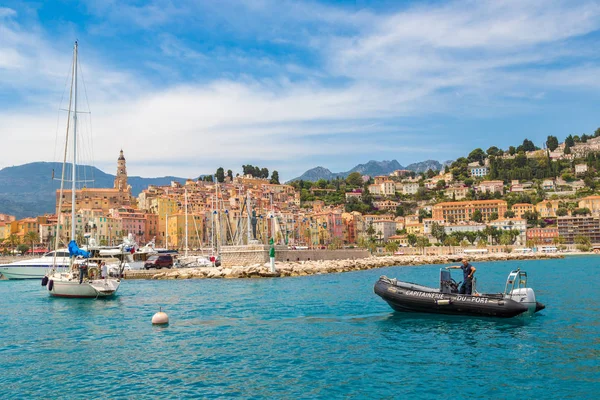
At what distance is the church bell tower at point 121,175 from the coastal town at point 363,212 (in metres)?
0.33

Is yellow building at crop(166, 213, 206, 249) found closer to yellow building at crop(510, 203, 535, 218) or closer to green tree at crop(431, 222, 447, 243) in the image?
green tree at crop(431, 222, 447, 243)

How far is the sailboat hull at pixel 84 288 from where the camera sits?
28812 mm

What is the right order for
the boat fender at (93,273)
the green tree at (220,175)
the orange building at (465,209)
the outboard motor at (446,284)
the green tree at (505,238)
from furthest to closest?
1. the green tree at (220,175)
2. the orange building at (465,209)
3. the green tree at (505,238)
4. the boat fender at (93,273)
5. the outboard motor at (446,284)

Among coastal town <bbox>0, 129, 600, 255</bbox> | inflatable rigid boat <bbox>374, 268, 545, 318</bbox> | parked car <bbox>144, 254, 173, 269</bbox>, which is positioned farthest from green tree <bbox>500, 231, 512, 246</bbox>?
inflatable rigid boat <bbox>374, 268, 545, 318</bbox>

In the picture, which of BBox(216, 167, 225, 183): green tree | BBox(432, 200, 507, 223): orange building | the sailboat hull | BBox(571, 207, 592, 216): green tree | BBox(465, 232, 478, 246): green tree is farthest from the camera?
A: BBox(216, 167, 225, 183): green tree

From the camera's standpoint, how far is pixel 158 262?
58.9m

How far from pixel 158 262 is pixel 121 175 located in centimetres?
10250

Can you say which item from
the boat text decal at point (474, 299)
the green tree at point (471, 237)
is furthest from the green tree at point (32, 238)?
the boat text decal at point (474, 299)

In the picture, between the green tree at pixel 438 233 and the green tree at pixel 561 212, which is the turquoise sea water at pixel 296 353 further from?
the green tree at pixel 561 212

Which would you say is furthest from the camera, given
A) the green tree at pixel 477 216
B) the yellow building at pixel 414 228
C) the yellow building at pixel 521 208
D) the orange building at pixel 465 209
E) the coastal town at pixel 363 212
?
the orange building at pixel 465 209

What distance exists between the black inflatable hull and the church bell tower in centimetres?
13761

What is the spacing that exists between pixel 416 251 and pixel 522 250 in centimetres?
2085

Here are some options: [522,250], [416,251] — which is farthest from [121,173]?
[522,250]

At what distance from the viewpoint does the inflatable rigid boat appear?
20.1 meters
